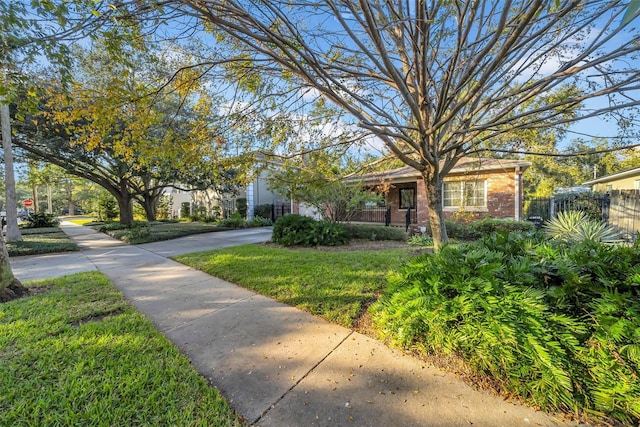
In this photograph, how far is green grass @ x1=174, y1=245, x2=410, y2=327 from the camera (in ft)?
12.5

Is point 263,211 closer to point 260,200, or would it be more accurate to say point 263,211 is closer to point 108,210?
point 260,200

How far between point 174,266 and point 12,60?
4389mm

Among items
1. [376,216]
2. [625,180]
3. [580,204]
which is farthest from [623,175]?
[376,216]

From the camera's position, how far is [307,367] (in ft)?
8.18

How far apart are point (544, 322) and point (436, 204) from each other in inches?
102

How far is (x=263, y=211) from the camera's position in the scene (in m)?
19.6

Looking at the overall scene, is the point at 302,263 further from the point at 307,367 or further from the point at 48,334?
the point at 48,334

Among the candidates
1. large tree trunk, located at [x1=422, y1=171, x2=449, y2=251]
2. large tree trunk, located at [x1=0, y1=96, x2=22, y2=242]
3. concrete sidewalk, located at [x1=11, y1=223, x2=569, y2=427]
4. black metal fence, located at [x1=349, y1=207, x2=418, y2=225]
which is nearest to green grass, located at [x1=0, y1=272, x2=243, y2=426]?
concrete sidewalk, located at [x1=11, y1=223, x2=569, y2=427]

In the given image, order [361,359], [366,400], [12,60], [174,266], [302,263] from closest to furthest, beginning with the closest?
[366,400]
[361,359]
[12,60]
[302,263]
[174,266]

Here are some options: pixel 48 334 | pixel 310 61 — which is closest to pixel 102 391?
pixel 48 334

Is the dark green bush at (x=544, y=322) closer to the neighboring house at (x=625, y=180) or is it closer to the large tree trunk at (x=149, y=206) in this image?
the neighboring house at (x=625, y=180)

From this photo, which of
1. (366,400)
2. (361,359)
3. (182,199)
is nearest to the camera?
(366,400)

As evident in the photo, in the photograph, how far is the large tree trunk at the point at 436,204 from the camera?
170 inches

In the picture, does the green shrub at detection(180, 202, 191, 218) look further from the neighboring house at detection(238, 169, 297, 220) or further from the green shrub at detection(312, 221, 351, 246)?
the green shrub at detection(312, 221, 351, 246)
